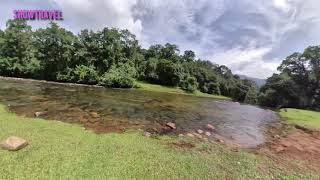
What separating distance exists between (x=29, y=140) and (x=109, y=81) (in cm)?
4699

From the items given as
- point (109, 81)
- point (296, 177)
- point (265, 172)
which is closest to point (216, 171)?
point (265, 172)

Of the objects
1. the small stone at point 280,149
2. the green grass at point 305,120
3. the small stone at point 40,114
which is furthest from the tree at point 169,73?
the small stone at point 280,149

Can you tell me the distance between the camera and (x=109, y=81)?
186ft

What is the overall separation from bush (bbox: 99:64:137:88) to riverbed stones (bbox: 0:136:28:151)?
4773cm

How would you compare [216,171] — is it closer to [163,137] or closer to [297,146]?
[163,137]

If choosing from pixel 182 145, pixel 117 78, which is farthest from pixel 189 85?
pixel 182 145

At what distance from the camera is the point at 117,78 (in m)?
57.2

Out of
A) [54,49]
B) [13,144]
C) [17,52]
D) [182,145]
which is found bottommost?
[182,145]

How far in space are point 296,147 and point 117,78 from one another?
46142 mm

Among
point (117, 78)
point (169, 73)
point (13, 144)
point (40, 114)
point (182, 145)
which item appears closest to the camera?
point (13, 144)

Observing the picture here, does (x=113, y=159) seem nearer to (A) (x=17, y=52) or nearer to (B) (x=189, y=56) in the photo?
(A) (x=17, y=52)

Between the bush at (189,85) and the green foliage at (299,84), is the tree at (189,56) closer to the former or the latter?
the bush at (189,85)

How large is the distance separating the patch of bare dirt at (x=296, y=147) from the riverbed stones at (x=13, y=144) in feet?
38.7

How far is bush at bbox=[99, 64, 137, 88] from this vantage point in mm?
57000
